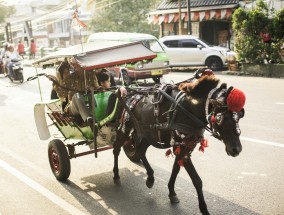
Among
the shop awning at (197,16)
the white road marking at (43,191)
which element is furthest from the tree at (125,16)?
the white road marking at (43,191)

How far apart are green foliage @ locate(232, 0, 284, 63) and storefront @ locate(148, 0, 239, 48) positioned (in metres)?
5.35

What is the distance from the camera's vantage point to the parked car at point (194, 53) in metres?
19.3

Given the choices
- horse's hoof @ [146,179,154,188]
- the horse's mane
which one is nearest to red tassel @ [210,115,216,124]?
the horse's mane

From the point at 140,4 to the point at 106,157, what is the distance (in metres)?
28.6

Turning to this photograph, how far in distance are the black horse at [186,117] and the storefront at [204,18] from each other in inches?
739

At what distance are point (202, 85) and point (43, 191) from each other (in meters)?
2.92

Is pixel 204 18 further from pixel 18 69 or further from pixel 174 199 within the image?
pixel 174 199

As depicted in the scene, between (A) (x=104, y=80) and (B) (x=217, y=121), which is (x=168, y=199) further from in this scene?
(A) (x=104, y=80)

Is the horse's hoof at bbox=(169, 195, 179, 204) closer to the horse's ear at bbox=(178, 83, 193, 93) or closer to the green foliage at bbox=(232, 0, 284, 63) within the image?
the horse's ear at bbox=(178, 83, 193, 93)

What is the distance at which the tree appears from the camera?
33.6 m

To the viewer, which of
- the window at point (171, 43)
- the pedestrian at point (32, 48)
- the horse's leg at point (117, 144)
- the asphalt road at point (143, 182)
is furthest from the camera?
the pedestrian at point (32, 48)

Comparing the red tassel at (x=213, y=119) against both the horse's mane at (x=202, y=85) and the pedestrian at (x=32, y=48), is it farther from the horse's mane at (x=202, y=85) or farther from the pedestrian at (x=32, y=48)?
the pedestrian at (x=32, y=48)

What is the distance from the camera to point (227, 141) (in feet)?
13.1

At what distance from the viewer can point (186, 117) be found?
14.5ft
